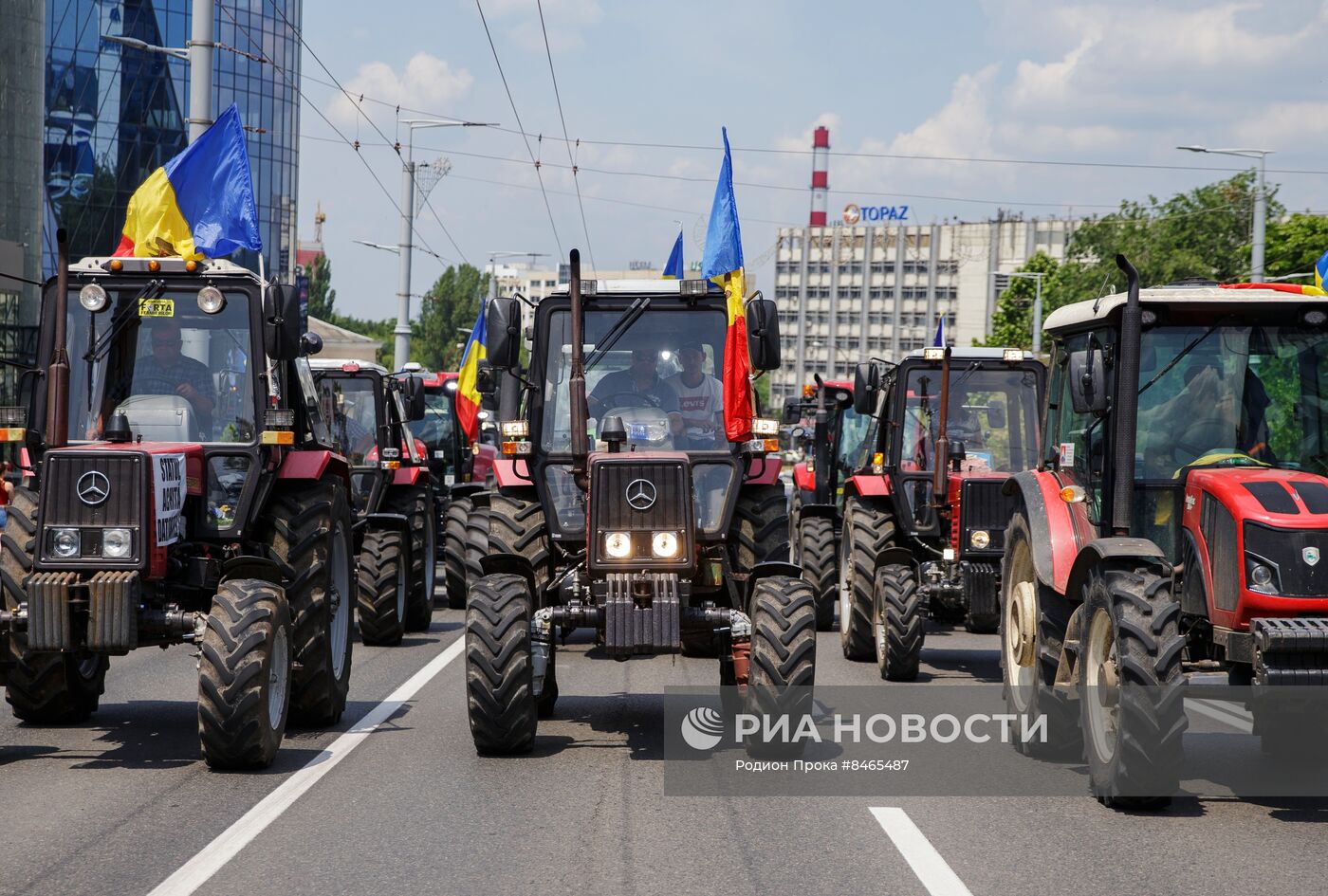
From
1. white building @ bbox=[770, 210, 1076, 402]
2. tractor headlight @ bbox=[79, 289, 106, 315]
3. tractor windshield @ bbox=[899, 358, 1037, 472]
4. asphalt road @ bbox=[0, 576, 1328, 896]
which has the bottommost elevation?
asphalt road @ bbox=[0, 576, 1328, 896]

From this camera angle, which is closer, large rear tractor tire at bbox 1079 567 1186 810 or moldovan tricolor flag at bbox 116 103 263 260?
large rear tractor tire at bbox 1079 567 1186 810

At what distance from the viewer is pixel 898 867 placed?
6.72 meters

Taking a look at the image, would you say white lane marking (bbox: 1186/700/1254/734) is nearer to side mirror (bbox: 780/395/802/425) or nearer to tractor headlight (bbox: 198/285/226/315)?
tractor headlight (bbox: 198/285/226/315)

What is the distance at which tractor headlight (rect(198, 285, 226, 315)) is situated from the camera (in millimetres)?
9891

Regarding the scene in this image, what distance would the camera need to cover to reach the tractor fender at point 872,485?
556 inches

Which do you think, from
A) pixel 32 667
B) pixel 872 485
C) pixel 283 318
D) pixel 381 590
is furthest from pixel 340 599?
pixel 872 485

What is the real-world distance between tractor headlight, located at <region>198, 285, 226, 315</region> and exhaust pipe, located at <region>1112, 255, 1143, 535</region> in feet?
17.2

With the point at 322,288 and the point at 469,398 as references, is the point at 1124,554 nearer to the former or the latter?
the point at 469,398

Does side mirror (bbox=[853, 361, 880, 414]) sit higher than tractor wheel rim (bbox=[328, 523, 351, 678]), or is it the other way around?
side mirror (bbox=[853, 361, 880, 414])

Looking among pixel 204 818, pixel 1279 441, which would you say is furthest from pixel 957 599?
pixel 204 818

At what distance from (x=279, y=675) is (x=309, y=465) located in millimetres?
1770

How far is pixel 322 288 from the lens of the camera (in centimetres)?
10388

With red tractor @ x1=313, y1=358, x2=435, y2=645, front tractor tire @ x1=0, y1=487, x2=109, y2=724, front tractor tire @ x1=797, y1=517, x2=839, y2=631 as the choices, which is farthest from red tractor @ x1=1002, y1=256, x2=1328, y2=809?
red tractor @ x1=313, y1=358, x2=435, y2=645

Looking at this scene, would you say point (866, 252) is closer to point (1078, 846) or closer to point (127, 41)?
point (127, 41)
